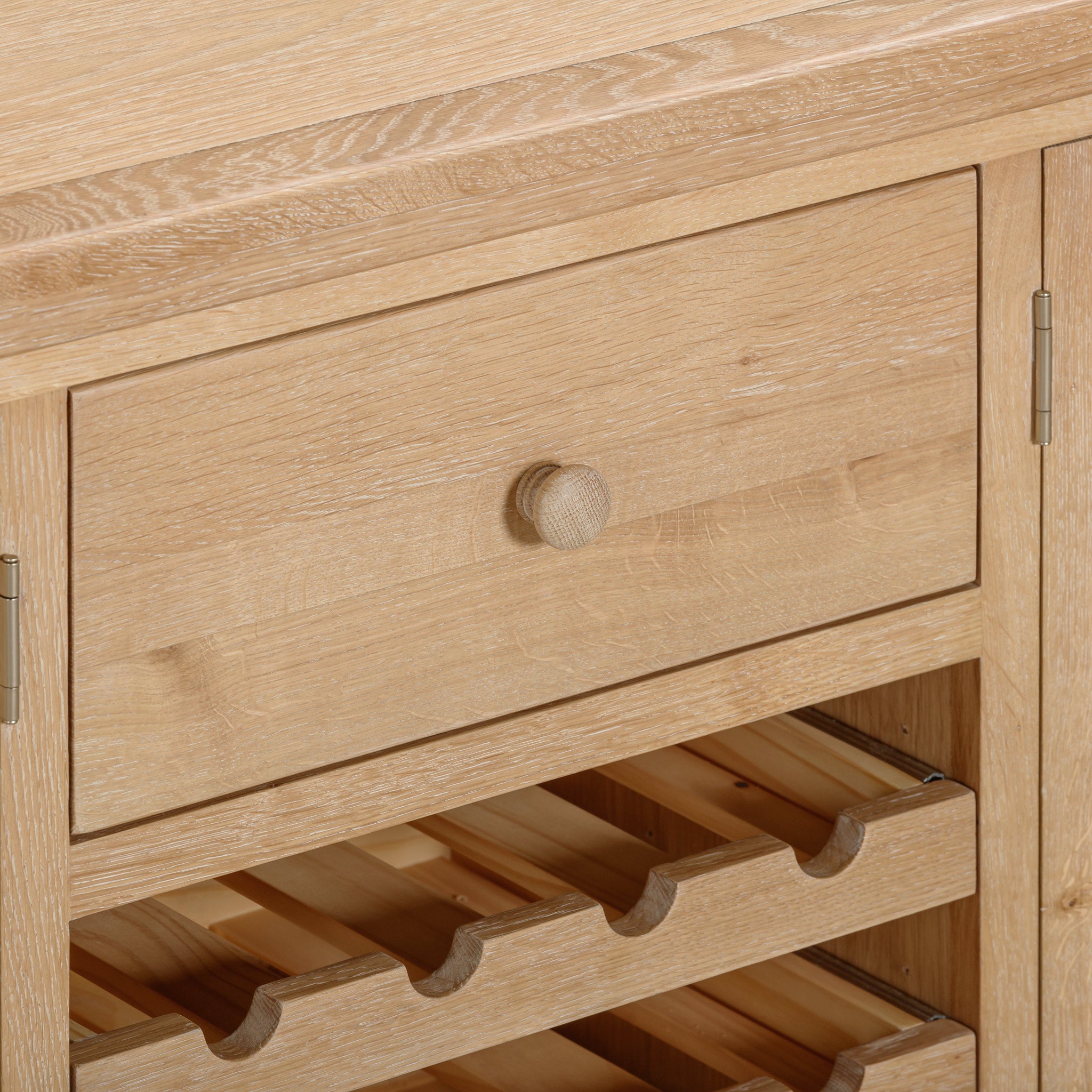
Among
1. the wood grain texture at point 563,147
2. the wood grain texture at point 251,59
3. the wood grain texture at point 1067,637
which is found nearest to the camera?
the wood grain texture at point 563,147

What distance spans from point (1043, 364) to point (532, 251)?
246mm

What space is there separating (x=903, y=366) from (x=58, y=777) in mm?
372

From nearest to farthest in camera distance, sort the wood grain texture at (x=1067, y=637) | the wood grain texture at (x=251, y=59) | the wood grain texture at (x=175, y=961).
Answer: the wood grain texture at (x=251, y=59) → the wood grain texture at (x=1067, y=637) → the wood grain texture at (x=175, y=961)

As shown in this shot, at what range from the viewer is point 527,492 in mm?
754

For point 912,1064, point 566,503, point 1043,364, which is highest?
point 1043,364

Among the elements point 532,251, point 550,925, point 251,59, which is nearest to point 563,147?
point 532,251

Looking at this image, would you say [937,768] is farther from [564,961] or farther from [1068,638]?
[564,961]

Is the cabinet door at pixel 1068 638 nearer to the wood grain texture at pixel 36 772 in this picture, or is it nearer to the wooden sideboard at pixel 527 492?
the wooden sideboard at pixel 527 492

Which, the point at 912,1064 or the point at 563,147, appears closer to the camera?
the point at 563,147

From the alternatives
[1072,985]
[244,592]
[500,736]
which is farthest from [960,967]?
[244,592]

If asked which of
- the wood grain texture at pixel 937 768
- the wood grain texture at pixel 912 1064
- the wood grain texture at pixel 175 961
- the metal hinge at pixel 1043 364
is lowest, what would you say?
the wood grain texture at pixel 912 1064

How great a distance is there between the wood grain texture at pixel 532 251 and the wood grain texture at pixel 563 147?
15mm

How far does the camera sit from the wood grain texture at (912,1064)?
35.6 inches

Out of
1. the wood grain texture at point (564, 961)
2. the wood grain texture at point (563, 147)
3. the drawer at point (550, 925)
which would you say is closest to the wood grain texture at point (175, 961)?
the drawer at point (550, 925)
